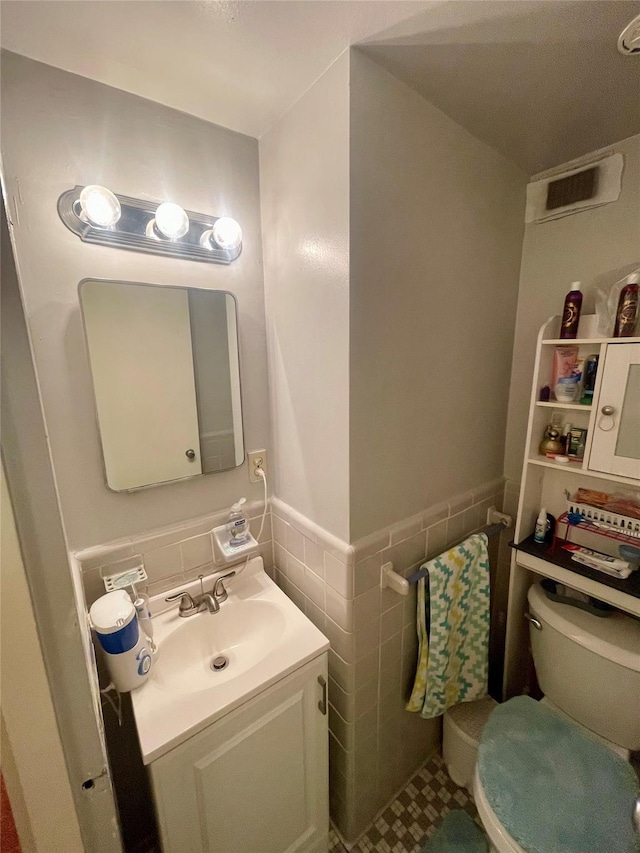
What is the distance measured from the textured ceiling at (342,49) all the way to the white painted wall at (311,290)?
0.31 ft

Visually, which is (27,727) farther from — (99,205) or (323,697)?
(99,205)

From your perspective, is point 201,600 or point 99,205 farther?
point 201,600

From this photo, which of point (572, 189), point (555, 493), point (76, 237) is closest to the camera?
point (76, 237)

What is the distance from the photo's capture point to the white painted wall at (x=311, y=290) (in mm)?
861

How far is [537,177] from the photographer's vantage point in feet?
4.24

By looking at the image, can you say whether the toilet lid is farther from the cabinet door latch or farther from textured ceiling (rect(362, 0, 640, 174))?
textured ceiling (rect(362, 0, 640, 174))

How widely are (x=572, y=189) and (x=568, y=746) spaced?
181 centimetres

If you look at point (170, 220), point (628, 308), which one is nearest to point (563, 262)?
point (628, 308)

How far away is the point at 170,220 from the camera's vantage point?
3.06 feet

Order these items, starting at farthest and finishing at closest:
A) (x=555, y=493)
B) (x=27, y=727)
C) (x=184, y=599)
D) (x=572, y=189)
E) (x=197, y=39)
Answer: (x=555, y=493) < (x=572, y=189) < (x=184, y=599) < (x=197, y=39) < (x=27, y=727)

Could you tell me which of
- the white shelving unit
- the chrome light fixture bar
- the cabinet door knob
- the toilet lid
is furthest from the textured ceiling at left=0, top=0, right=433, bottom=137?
the toilet lid

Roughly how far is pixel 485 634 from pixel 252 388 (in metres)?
1.26

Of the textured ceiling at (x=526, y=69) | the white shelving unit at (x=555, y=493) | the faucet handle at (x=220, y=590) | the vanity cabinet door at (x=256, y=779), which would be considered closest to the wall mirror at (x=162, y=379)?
the faucet handle at (x=220, y=590)

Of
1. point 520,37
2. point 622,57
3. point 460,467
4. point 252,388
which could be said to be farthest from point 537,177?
point 252,388
